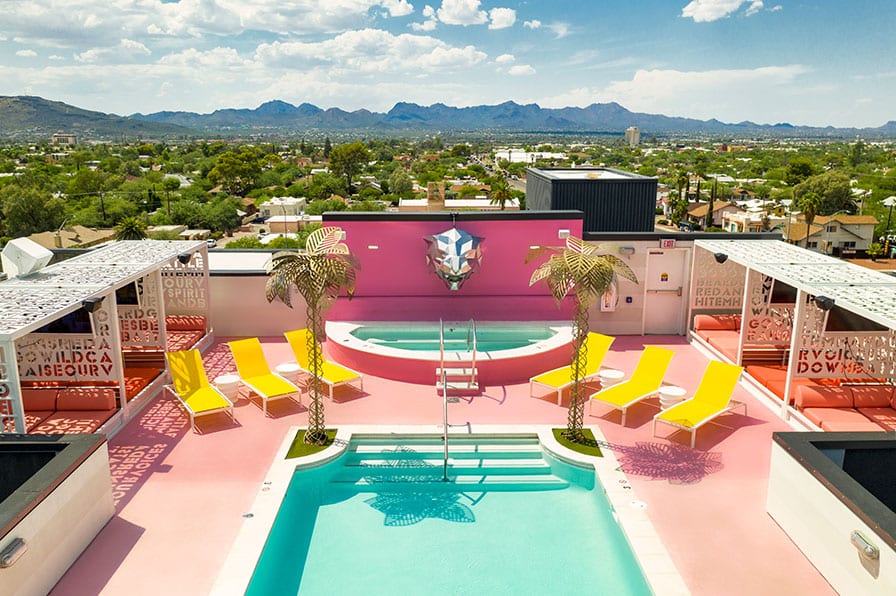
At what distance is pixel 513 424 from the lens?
35.5 feet

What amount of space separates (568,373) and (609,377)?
79cm

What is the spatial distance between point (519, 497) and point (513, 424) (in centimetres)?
182

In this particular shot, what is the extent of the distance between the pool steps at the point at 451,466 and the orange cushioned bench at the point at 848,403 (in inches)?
174

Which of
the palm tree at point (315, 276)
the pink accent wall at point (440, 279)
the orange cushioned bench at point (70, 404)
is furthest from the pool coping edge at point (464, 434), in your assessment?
the pink accent wall at point (440, 279)

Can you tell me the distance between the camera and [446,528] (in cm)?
829

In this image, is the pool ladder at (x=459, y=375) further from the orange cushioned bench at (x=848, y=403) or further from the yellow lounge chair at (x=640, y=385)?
the orange cushioned bench at (x=848, y=403)

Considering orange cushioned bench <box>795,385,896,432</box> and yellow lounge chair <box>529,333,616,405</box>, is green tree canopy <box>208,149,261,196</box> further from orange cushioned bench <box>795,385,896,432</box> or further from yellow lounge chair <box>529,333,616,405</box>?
orange cushioned bench <box>795,385,896,432</box>

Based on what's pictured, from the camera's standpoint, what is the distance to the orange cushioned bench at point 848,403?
10.2 metres

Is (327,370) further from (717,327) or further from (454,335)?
(717,327)

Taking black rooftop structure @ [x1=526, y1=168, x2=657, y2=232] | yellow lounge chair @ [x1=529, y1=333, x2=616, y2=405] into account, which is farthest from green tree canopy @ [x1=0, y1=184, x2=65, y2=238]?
yellow lounge chair @ [x1=529, y1=333, x2=616, y2=405]

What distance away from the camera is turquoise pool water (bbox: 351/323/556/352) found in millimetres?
14656

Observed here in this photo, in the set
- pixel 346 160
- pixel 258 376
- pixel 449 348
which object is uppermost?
pixel 346 160

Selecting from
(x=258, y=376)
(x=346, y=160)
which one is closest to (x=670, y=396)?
(x=258, y=376)

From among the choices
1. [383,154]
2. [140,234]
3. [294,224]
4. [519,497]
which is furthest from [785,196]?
[383,154]
